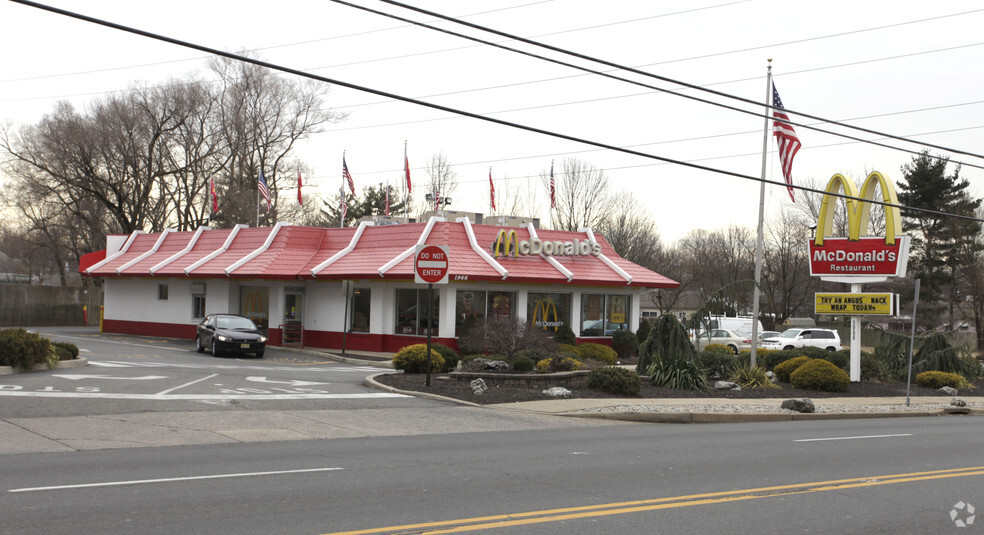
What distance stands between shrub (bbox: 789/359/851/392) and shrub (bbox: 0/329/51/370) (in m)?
20.2

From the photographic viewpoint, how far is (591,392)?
20641mm

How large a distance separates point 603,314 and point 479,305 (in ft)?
20.9

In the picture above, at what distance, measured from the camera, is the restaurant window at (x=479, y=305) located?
3347 cm

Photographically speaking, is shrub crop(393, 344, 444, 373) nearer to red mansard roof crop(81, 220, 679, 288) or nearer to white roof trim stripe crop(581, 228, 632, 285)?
red mansard roof crop(81, 220, 679, 288)

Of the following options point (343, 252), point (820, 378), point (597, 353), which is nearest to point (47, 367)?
point (343, 252)

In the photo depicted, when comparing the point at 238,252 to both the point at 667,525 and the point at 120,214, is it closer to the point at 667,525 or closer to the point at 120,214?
the point at 120,214

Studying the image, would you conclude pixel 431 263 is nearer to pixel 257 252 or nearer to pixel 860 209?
pixel 860 209

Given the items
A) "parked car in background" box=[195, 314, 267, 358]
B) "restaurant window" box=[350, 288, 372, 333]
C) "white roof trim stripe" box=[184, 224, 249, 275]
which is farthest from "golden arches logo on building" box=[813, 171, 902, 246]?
"white roof trim stripe" box=[184, 224, 249, 275]

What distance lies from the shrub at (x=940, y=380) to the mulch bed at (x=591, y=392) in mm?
526

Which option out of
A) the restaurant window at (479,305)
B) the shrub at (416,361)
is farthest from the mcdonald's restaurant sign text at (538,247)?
the shrub at (416,361)

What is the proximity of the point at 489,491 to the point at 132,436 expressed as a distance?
258 inches

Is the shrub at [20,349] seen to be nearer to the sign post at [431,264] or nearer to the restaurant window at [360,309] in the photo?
the sign post at [431,264]

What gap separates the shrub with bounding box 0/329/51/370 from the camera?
809 inches

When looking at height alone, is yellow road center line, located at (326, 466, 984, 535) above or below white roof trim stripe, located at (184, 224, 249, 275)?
below
